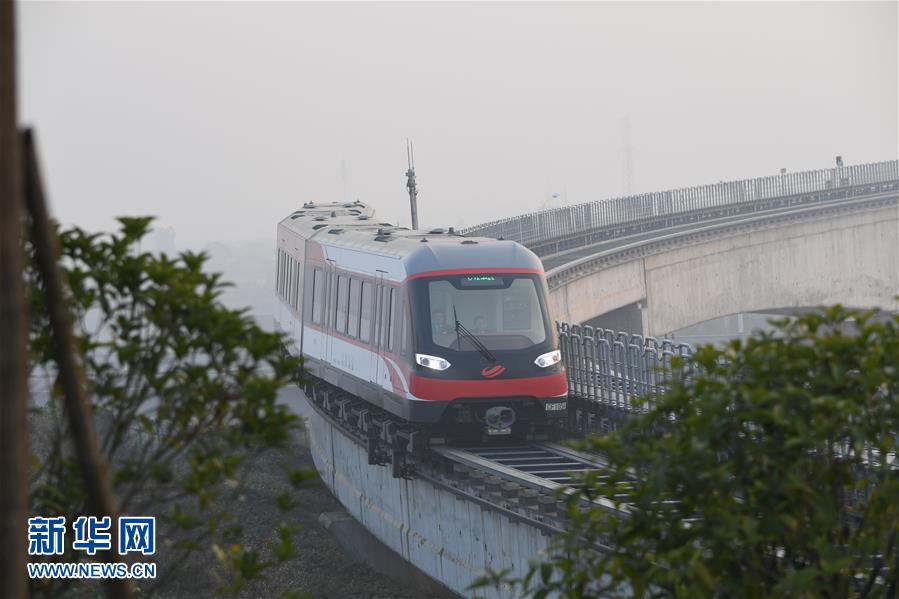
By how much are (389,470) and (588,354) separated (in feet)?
12.5

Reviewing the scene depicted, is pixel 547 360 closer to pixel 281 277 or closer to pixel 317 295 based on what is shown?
pixel 317 295

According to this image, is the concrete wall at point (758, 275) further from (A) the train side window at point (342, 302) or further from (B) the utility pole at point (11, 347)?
(B) the utility pole at point (11, 347)

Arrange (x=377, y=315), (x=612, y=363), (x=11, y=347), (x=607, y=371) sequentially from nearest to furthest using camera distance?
(x=11, y=347)
(x=377, y=315)
(x=612, y=363)
(x=607, y=371)

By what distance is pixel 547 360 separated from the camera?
64.3 feet

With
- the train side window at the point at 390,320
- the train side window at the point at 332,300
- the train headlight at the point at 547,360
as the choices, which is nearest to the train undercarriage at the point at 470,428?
the train headlight at the point at 547,360

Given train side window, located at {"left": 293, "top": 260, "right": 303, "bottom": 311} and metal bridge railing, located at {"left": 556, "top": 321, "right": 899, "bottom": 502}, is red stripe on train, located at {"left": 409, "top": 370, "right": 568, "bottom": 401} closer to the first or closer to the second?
metal bridge railing, located at {"left": 556, "top": 321, "right": 899, "bottom": 502}

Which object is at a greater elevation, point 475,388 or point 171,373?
point 171,373

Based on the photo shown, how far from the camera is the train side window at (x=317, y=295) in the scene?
1014 inches

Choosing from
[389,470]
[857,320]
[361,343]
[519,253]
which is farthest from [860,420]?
[389,470]

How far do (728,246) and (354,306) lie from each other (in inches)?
1296

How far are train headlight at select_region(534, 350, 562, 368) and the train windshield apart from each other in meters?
0.20

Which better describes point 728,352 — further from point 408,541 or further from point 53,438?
point 408,541

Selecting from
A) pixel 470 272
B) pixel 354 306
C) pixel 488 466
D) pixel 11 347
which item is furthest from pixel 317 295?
pixel 11 347

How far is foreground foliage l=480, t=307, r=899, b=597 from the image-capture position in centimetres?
669
